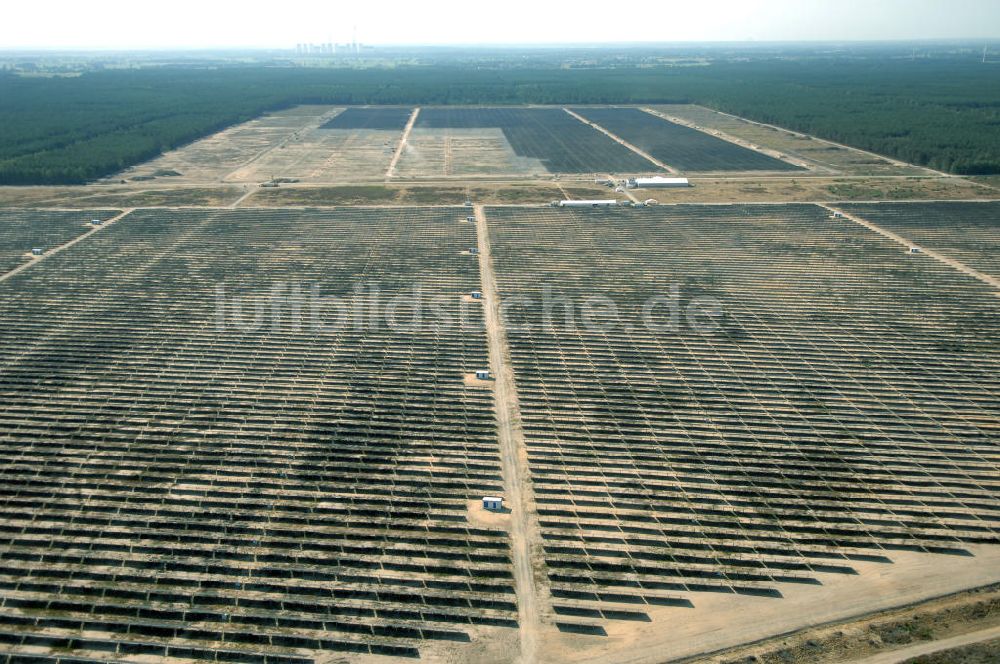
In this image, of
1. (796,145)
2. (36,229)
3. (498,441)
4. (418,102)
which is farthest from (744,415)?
(418,102)

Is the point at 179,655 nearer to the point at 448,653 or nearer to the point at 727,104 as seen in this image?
the point at 448,653

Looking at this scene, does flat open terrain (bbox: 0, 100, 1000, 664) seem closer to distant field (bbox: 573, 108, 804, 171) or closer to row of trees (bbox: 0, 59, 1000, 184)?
distant field (bbox: 573, 108, 804, 171)

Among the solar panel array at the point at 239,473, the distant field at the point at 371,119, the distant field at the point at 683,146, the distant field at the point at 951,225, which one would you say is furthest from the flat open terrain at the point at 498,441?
the distant field at the point at 371,119

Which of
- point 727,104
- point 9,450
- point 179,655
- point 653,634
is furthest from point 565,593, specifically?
point 727,104

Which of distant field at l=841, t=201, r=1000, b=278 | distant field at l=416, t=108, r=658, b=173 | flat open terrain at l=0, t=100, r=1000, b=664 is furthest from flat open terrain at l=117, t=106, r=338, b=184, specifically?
distant field at l=841, t=201, r=1000, b=278

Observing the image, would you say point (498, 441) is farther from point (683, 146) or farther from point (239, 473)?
point (683, 146)

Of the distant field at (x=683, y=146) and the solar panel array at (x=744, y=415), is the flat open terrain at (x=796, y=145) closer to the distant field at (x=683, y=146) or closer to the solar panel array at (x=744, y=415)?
the distant field at (x=683, y=146)
